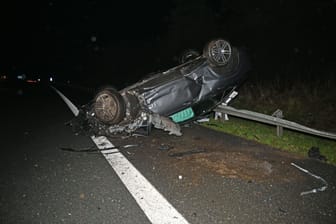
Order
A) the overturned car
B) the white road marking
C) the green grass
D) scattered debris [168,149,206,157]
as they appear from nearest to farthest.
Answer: the white road marking < scattered debris [168,149,206,157] < the green grass < the overturned car

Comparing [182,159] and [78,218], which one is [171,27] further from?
[78,218]

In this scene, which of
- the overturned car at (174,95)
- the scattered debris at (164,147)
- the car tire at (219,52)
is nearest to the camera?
the scattered debris at (164,147)

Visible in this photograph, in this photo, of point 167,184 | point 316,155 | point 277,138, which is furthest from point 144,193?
point 277,138

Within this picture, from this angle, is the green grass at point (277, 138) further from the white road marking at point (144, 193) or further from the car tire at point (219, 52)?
the white road marking at point (144, 193)

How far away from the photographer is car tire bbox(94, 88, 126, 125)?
15.6 ft

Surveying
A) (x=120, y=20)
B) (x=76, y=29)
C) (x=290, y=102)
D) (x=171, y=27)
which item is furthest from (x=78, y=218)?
(x=76, y=29)

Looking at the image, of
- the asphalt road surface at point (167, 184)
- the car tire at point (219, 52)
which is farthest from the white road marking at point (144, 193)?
the car tire at point (219, 52)

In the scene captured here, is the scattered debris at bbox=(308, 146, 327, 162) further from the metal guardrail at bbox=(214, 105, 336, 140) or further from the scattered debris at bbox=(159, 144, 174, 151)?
the scattered debris at bbox=(159, 144, 174, 151)

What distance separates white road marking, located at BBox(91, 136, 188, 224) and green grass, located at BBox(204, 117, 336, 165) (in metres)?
2.56

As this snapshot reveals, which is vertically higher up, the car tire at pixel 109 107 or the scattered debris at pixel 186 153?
the car tire at pixel 109 107

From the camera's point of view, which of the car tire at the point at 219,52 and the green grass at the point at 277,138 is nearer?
the green grass at the point at 277,138

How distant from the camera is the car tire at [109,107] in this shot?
4762 millimetres

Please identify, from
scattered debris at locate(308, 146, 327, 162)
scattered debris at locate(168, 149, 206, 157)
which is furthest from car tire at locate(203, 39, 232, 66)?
scattered debris at locate(308, 146, 327, 162)

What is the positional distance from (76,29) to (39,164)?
220ft
